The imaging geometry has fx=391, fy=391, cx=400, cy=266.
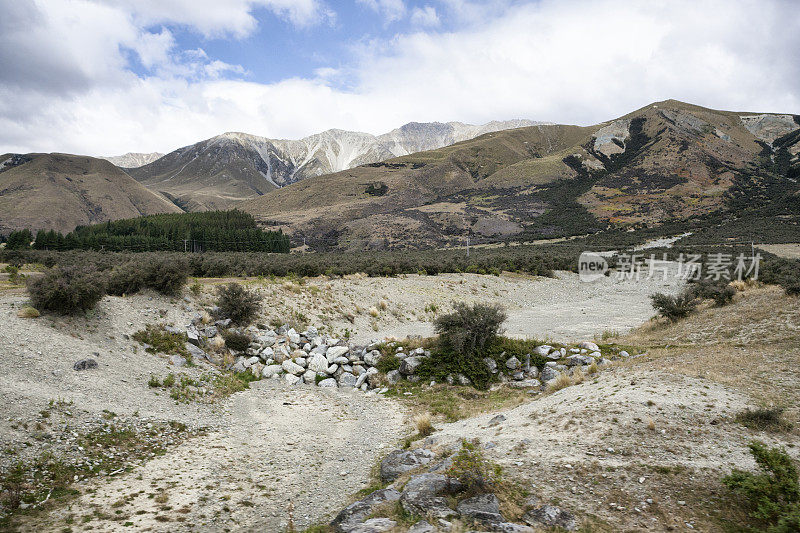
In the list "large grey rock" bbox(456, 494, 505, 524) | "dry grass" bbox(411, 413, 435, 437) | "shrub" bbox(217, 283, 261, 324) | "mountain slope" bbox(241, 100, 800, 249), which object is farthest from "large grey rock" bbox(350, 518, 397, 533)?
"mountain slope" bbox(241, 100, 800, 249)

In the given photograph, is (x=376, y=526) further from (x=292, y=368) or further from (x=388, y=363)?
(x=292, y=368)

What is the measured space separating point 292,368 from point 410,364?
4240 mm

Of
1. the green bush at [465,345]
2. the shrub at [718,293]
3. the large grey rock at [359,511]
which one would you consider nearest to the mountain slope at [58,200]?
the green bush at [465,345]

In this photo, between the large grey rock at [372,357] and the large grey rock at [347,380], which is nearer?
the large grey rock at [347,380]

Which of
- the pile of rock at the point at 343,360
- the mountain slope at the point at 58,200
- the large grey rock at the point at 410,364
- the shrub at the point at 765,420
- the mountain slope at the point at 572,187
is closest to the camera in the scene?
the shrub at the point at 765,420

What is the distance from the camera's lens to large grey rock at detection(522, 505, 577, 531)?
484 centimetres

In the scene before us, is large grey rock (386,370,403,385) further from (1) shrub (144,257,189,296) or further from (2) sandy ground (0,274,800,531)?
(1) shrub (144,257,189,296)

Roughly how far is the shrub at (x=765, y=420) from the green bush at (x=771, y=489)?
92 cm

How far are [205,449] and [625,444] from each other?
27.1 ft

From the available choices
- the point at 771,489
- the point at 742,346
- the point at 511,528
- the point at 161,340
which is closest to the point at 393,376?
Answer: the point at 161,340

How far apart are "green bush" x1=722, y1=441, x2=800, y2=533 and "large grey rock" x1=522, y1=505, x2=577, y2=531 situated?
2.05 m

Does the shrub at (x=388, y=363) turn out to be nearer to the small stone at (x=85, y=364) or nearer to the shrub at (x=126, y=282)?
the small stone at (x=85, y=364)

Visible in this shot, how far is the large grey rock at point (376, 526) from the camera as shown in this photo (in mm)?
4906

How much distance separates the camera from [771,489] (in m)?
4.83
